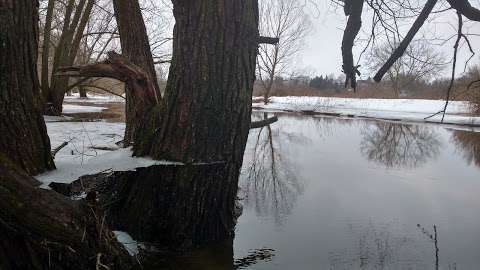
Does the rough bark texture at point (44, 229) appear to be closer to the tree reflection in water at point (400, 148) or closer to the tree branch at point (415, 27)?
the tree branch at point (415, 27)

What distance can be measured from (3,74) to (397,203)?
5.01 meters

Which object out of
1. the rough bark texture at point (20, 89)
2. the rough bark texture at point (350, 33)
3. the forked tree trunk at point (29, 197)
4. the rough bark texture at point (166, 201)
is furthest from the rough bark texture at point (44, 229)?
the rough bark texture at point (350, 33)

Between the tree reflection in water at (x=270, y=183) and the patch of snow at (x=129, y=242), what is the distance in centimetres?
203

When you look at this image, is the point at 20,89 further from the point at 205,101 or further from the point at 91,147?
the point at 91,147

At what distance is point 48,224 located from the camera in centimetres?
232

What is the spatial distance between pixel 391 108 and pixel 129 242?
2986 centimetres

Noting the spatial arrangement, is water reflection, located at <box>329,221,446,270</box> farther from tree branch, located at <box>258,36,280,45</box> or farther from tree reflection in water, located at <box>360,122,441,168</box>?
tree reflection in water, located at <box>360,122,441,168</box>

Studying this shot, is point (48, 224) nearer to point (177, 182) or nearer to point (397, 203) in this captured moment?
point (177, 182)

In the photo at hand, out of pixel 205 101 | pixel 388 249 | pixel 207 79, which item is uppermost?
pixel 207 79

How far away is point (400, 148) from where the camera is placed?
11477 mm

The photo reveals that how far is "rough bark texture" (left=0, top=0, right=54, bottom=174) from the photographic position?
279cm

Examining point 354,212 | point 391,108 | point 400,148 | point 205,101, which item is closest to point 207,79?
point 205,101

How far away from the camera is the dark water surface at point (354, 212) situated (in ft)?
13.0

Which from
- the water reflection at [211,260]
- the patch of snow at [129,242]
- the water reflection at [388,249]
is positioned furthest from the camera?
the water reflection at [388,249]
